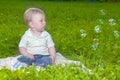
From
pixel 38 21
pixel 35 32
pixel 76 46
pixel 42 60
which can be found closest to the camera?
pixel 42 60

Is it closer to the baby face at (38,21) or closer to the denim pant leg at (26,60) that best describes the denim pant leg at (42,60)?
the denim pant leg at (26,60)

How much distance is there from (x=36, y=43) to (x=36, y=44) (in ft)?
0.05

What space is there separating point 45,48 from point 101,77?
7.31 feet

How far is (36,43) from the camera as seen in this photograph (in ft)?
24.4

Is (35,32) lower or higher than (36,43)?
higher

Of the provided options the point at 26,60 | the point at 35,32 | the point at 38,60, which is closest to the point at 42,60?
the point at 38,60

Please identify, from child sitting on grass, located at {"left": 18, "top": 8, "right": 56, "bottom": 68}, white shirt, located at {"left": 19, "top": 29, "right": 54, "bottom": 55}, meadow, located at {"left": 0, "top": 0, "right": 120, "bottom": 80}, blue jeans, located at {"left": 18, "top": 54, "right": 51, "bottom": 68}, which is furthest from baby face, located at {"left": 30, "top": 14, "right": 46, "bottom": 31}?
meadow, located at {"left": 0, "top": 0, "right": 120, "bottom": 80}

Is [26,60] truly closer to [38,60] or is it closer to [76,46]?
[38,60]

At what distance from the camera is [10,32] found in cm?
1074

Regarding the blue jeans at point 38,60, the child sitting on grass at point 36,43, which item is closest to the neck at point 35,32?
the child sitting on grass at point 36,43

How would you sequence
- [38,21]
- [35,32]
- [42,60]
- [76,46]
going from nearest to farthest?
[42,60] < [38,21] < [35,32] < [76,46]

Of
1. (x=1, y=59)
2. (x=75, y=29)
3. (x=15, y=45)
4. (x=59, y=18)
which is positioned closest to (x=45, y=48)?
(x=1, y=59)

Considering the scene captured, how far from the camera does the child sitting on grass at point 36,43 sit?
7332mm

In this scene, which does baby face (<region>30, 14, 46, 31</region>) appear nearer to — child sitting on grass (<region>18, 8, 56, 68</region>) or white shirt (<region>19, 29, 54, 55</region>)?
child sitting on grass (<region>18, 8, 56, 68</region>)
